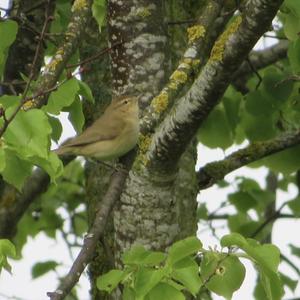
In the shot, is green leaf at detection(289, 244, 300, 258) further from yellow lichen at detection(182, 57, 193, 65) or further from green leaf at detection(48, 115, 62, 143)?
green leaf at detection(48, 115, 62, 143)

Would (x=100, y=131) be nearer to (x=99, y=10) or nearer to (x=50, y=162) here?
(x=99, y=10)

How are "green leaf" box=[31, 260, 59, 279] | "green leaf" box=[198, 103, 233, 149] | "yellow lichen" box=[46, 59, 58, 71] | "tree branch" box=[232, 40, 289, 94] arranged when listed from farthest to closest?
"green leaf" box=[31, 260, 59, 279] < "tree branch" box=[232, 40, 289, 94] < "green leaf" box=[198, 103, 233, 149] < "yellow lichen" box=[46, 59, 58, 71]

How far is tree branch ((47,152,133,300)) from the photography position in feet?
14.8

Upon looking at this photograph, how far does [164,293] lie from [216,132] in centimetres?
396

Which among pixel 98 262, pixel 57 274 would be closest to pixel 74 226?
pixel 57 274

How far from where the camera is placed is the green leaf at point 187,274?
434cm

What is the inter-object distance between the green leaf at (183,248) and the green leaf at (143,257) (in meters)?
0.08

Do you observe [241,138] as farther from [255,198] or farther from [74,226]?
[74,226]

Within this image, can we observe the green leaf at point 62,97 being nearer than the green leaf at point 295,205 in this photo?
Yes

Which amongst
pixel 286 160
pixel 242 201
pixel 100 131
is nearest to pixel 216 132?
pixel 286 160

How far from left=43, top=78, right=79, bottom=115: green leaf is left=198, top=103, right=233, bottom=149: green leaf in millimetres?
3367

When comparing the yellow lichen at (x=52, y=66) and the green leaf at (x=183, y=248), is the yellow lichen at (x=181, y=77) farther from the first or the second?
the green leaf at (x=183, y=248)

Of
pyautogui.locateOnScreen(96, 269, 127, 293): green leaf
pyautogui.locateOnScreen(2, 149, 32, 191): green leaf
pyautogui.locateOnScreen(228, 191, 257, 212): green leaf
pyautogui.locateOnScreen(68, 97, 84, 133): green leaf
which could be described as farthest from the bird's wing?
pyautogui.locateOnScreen(228, 191, 257, 212): green leaf

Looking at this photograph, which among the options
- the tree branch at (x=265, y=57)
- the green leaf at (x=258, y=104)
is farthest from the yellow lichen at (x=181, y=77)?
the tree branch at (x=265, y=57)
